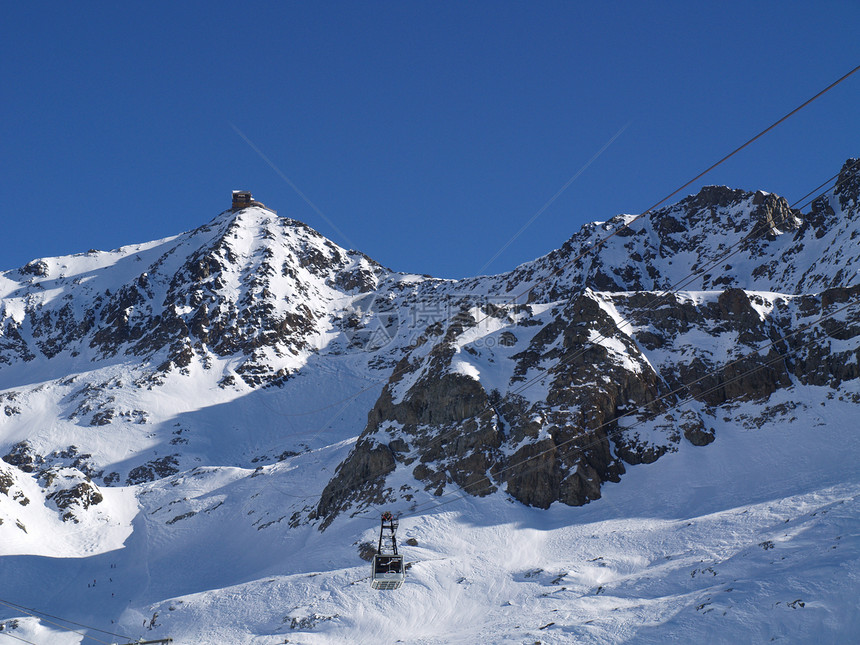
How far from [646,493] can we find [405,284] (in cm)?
13757

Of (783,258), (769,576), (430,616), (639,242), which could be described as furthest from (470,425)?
(639,242)

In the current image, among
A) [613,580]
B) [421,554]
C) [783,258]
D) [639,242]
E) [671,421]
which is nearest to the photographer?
[613,580]

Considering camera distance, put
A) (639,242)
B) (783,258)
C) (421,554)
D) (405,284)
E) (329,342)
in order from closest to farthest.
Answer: (421,554)
(783,258)
(639,242)
(329,342)
(405,284)

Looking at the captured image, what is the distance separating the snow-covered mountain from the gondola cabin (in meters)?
14.1

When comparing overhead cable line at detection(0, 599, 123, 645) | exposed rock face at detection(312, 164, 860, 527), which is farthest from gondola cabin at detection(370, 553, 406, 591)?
exposed rock face at detection(312, 164, 860, 527)

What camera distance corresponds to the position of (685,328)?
276 feet

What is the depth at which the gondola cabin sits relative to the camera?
31.5m

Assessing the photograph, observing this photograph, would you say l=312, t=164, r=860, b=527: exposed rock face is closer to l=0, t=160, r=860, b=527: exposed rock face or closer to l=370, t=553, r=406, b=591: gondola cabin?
l=0, t=160, r=860, b=527: exposed rock face

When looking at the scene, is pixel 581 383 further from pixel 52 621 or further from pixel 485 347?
pixel 52 621

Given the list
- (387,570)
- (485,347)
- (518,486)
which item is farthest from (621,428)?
(387,570)

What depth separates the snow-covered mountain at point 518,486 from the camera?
4694cm

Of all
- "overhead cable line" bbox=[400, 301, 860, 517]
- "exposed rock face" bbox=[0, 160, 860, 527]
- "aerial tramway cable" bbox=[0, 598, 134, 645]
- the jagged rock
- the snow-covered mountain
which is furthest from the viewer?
the jagged rock

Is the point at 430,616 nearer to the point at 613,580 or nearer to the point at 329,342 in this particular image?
the point at 613,580

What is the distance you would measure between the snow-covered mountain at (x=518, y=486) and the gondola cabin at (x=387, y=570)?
1405 cm
